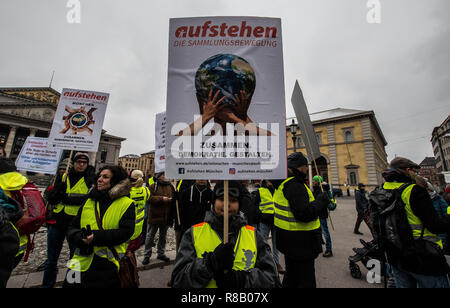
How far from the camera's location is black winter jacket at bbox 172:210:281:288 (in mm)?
1425

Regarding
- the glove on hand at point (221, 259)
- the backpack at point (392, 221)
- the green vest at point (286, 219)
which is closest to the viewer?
the glove on hand at point (221, 259)

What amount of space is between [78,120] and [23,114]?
55.1m

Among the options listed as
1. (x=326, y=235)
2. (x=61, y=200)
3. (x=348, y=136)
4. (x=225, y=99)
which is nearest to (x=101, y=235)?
(x=61, y=200)

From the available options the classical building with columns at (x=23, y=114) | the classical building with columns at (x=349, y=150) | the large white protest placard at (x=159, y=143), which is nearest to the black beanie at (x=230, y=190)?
the large white protest placard at (x=159, y=143)

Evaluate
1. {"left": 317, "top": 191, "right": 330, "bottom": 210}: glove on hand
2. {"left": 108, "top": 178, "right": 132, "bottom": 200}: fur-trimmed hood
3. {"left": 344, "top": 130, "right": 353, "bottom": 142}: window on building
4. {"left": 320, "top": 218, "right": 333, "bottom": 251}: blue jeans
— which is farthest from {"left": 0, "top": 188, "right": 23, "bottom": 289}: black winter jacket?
{"left": 344, "top": 130, "right": 353, "bottom": 142}: window on building

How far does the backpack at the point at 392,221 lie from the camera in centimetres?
210

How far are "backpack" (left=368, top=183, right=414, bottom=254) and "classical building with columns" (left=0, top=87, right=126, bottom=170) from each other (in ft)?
150

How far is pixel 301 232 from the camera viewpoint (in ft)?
7.64

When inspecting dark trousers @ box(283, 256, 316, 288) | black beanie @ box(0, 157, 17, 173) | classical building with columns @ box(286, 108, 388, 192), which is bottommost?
dark trousers @ box(283, 256, 316, 288)

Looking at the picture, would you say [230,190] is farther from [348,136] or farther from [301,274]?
[348,136]

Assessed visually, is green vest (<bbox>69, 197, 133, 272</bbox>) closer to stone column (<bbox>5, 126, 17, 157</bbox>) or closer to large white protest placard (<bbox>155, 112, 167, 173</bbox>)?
large white protest placard (<bbox>155, 112, 167, 173</bbox>)

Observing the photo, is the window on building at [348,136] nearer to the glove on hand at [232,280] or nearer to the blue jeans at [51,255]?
the glove on hand at [232,280]

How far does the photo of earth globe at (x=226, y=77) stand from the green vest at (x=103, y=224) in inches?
57.4
